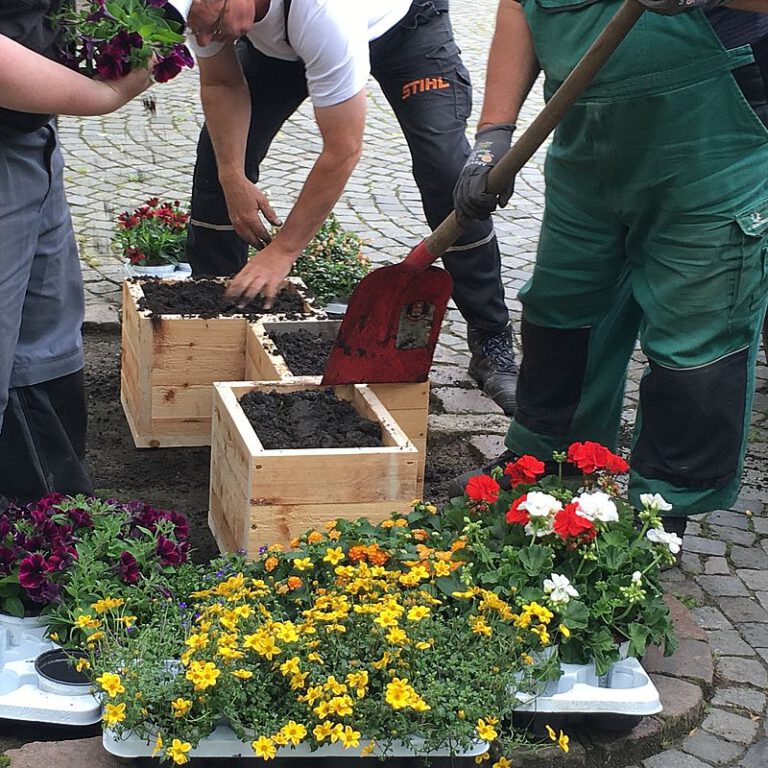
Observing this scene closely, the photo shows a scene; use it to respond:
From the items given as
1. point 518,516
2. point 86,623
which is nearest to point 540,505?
point 518,516

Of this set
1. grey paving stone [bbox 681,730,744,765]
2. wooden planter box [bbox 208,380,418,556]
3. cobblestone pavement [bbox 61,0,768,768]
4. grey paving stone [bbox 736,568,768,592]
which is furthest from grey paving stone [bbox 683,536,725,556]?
wooden planter box [bbox 208,380,418,556]

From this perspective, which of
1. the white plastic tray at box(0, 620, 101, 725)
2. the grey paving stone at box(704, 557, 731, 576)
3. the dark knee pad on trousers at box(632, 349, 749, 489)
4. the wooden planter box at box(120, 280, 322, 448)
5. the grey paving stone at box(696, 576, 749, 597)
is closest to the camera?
the white plastic tray at box(0, 620, 101, 725)

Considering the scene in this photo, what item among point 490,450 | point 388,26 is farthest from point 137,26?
point 490,450

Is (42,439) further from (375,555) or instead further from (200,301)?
(200,301)

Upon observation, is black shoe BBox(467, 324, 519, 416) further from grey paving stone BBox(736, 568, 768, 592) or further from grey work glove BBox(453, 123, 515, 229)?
grey work glove BBox(453, 123, 515, 229)

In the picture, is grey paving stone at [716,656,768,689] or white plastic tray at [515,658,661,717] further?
grey paving stone at [716,656,768,689]

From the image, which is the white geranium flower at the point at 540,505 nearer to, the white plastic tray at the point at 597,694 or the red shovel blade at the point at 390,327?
the white plastic tray at the point at 597,694

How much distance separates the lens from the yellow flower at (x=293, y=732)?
7.88 ft

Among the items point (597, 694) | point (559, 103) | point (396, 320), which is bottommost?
point (597, 694)

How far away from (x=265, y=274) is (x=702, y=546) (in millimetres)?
1638

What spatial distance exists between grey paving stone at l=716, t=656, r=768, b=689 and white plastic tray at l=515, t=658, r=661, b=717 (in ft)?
1.43

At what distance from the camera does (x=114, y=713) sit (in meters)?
2.47

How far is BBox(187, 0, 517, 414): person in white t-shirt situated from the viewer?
11.8 ft

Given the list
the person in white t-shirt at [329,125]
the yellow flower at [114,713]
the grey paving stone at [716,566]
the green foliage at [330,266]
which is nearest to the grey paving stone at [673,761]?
the grey paving stone at [716,566]
